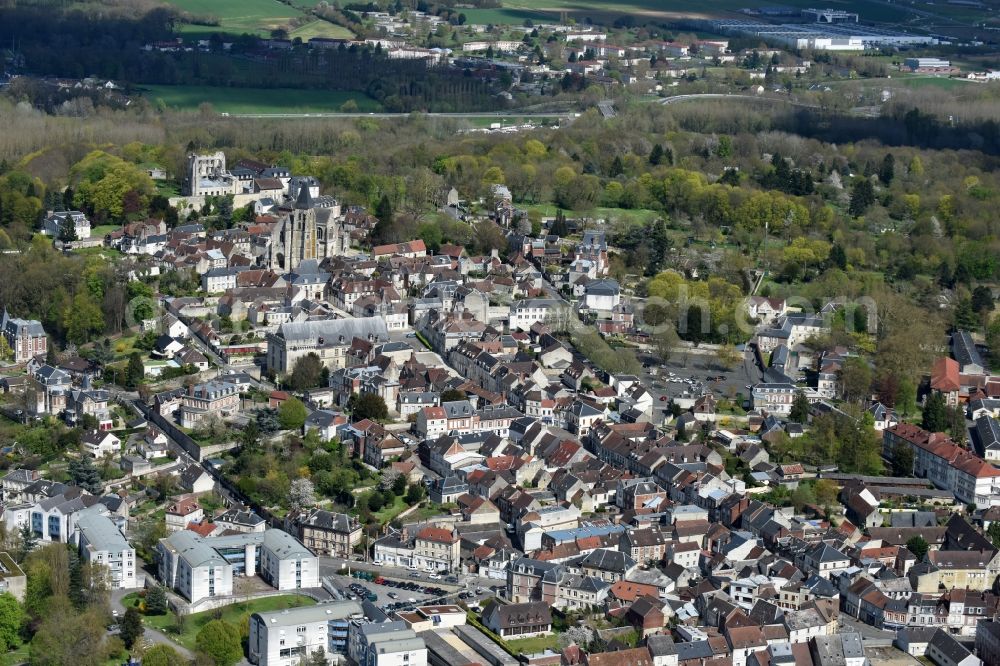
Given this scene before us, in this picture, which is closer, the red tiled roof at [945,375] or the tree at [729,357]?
the red tiled roof at [945,375]

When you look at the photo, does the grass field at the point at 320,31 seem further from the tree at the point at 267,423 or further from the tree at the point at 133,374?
the tree at the point at 267,423

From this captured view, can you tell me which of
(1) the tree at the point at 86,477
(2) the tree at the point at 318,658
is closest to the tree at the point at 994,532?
(2) the tree at the point at 318,658

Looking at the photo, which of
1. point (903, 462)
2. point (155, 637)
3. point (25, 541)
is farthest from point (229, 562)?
point (903, 462)

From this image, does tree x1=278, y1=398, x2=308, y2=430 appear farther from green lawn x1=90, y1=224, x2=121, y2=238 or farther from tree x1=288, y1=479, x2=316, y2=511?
green lawn x1=90, y1=224, x2=121, y2=238

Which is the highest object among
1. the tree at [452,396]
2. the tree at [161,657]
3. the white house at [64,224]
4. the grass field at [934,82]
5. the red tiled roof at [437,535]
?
the grass field at [934,82]

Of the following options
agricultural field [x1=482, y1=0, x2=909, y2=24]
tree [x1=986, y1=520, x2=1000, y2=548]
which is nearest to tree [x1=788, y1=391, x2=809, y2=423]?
tree [x1=986, y1=520, x2=1000, y2=548]

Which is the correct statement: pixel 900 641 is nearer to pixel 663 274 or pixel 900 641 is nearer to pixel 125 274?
pixel 663 274
